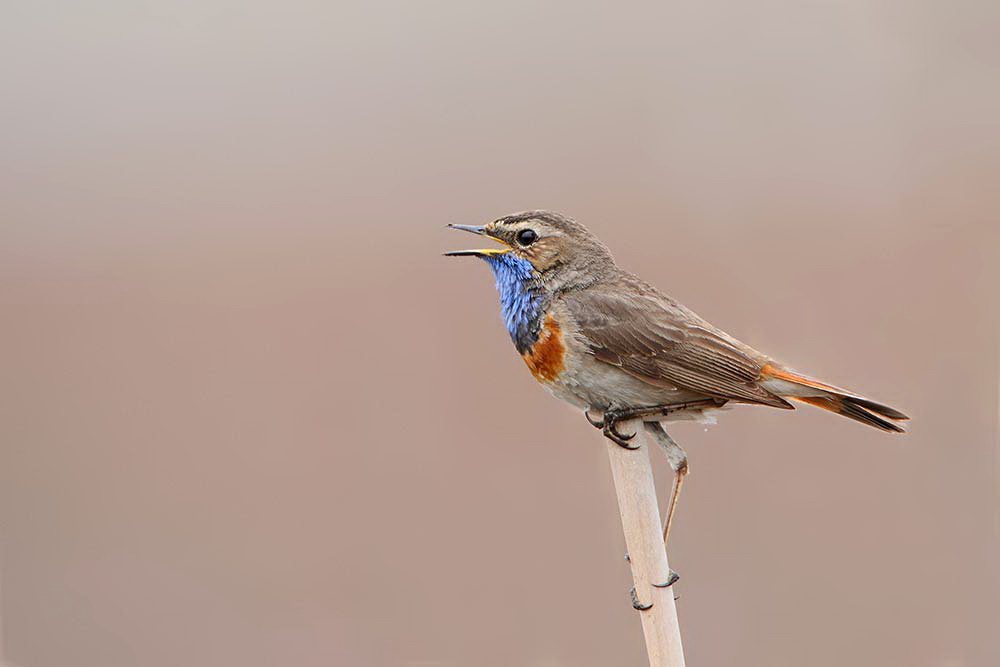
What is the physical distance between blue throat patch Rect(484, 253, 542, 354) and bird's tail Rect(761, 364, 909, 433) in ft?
2.33

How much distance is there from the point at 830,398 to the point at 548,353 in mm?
825

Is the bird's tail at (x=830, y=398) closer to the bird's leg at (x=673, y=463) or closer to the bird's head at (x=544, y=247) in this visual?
the bird's leg at (x=673, y=463)

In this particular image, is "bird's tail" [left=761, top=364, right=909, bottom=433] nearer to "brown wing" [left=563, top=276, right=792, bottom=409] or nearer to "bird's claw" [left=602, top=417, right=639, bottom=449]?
"brown wing" [left=563, top=276, right=792, bottom=409]

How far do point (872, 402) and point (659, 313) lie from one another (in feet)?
2.27

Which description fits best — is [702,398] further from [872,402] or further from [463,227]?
[463,227]

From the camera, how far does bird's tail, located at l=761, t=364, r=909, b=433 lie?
10.5 feet

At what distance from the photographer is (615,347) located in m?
3.43

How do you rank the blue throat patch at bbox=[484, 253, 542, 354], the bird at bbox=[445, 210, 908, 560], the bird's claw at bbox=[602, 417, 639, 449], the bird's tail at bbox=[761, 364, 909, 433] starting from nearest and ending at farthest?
1. the bird's claw at bbox=[602, 417, 639, 449]
2. the bird's tail at bbox=[761, 364, 909, 433]
3. the bird at bbox=[445, 210, 908, 560]
4. the blue throat patch at bbox=[484, 253, 542, 354]

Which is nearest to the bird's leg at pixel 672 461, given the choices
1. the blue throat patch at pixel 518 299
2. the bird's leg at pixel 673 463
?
the bird's leg at pixel 673 463

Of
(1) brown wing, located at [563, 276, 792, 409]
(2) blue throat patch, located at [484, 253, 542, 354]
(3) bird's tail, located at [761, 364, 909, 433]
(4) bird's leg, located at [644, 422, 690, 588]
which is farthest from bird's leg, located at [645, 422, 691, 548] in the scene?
(2) blue throat patch, located at [484, 253, 542, 354]

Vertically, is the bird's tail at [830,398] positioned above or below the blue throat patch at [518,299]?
below

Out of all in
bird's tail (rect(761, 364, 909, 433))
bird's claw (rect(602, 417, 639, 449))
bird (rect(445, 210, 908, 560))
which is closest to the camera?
bird's claw (rect(602, 417, 639, 449))

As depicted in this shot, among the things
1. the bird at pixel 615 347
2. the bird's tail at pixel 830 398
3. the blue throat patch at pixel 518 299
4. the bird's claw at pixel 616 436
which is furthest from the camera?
the blue throat patch at pixel 518 299

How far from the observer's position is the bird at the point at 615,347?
133 inches
